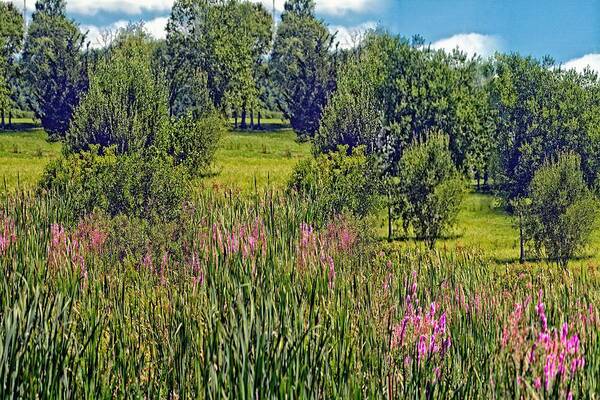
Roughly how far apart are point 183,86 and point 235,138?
6.52m

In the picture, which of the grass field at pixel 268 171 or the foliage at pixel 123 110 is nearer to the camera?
the foliage at pixel 123 110

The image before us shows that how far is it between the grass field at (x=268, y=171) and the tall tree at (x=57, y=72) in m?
2.21

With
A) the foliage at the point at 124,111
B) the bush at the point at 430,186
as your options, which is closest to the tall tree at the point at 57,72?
the foliage at the point at 124,111

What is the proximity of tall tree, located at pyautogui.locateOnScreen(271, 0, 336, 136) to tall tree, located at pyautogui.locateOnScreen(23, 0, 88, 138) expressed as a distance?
14.7 meters

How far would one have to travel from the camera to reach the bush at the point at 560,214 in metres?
28.8

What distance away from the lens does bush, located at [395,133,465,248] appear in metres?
27.9

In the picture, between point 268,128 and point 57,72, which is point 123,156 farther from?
point 268,128

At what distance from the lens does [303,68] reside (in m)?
62.6

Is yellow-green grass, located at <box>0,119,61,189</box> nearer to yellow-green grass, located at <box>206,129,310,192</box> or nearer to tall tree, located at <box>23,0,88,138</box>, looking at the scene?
tall tree, located at <box>23,0,88,138</box>

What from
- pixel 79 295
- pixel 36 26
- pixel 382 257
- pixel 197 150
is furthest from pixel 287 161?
pixel 79 295

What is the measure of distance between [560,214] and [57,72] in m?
35.5

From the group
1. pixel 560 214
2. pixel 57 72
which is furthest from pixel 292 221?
pixel 57 72

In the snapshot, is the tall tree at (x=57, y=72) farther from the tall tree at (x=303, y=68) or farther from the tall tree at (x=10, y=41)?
the tall tree at (x=303, y=68)

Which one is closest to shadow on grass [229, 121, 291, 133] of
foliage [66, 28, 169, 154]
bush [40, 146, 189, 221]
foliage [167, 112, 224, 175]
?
foliage [167, 112, 224, 175]
